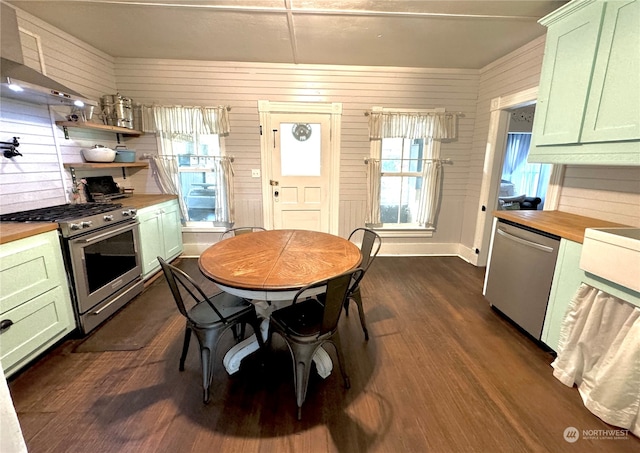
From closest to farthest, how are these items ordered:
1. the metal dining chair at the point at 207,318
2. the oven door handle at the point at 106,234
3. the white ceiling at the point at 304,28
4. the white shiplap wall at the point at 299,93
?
the metal dining chair at the point at 207,318, the oven door handle at the point at 106,234, the white ceiling at the point at 304,28, the white shiplap wall at the point at 299,93

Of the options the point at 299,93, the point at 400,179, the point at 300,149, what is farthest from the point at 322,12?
the point at 400,179

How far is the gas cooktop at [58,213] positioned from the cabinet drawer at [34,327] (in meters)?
0.52

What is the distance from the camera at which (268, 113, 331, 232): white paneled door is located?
3754 mm

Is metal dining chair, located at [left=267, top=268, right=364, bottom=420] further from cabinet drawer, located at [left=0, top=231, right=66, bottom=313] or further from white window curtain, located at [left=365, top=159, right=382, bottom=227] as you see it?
white window curtain, located at [left=365, top=159, right=382, bottom=227]

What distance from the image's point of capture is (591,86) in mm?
1875

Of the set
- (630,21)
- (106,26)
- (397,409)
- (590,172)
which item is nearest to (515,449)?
(397,409)

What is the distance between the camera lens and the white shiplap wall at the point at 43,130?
225 centimetres

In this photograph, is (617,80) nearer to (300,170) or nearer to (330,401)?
(330,401)

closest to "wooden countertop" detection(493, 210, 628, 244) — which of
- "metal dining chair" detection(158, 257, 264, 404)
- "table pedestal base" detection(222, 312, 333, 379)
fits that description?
"table pedestal base" detection(222, 312, 333, 379)

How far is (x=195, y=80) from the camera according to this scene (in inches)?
141

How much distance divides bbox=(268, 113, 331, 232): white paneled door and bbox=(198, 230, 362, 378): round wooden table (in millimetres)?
1652

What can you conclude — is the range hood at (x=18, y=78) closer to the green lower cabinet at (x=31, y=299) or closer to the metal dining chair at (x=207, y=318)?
the green lower cabinet at (x=31, y=299)

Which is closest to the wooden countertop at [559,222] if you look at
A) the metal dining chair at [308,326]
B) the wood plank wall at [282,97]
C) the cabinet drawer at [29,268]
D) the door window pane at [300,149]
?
the wood plank wall at [282,97]

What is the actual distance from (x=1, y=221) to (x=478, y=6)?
395 centimetres
